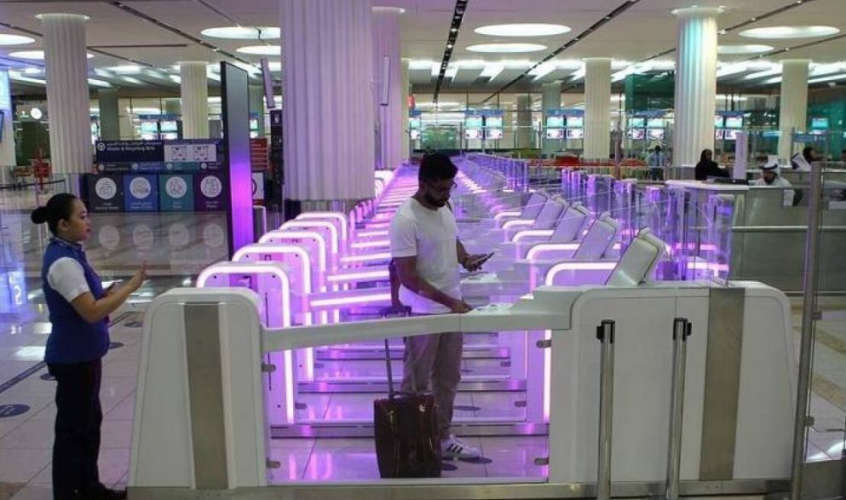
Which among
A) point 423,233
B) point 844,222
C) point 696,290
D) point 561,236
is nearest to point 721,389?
point 696,290

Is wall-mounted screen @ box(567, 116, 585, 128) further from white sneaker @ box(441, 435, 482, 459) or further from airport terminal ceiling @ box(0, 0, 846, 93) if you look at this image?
white sneaker @ box(441, 435, 482, 459)

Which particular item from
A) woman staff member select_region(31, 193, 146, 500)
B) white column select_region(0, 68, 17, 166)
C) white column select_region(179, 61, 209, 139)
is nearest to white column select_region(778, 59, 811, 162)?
white column select_region(179, 61, 209, 139)

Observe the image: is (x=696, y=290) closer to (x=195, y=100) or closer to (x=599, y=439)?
(x=599, y=439)

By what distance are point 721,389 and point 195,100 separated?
28887mm

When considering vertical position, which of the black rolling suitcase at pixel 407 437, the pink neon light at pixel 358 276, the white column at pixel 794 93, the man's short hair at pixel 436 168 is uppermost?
the white column at pixel 794 93

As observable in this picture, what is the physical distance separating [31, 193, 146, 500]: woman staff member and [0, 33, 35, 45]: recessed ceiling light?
2149 cm

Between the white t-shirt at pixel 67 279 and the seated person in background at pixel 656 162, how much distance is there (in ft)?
61.6

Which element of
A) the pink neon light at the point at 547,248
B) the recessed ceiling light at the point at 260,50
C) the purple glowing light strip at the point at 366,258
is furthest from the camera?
the recessed ceiling light at the point at 260,50

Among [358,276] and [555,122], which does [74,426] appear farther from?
[555,122]

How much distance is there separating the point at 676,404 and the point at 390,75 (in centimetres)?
1545

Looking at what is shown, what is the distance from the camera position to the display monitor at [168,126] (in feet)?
124

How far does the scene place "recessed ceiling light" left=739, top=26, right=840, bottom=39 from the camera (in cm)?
2147


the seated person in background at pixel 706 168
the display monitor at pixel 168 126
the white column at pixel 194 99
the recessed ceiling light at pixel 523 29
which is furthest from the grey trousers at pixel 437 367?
the display monitor at pixel 168 126

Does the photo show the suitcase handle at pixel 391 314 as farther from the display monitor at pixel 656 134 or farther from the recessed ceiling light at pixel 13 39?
the display monitor at pixel 656 134
